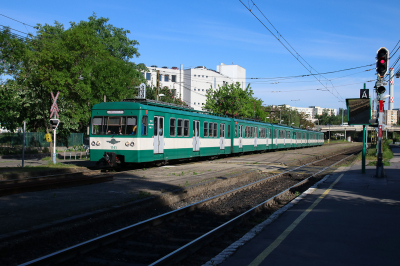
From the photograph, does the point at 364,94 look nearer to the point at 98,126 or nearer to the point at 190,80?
the point at 98,126

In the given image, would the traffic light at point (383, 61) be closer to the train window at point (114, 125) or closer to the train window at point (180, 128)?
the train window at point (180, 128)

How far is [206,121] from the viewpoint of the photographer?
22.8 meters

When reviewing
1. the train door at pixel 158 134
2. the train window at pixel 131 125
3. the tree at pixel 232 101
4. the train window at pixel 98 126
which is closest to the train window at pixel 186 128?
the train door at pixel 158 134

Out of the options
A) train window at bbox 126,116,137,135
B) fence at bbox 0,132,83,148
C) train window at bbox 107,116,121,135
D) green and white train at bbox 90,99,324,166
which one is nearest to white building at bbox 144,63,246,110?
fence at bbox 0,132,83,148

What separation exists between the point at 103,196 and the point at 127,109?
6.71 metres

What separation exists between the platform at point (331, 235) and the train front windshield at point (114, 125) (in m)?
8.48

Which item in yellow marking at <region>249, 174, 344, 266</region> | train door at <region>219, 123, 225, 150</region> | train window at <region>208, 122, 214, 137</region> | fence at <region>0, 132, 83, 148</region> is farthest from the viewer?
fence at <region>0, 132, 83, 148</region>

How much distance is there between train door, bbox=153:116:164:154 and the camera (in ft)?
55.5

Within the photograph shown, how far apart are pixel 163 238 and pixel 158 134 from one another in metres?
10.8

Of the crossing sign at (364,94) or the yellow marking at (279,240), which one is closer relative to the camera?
the yellow marking at (279,240)

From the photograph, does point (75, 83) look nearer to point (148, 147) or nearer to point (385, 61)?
point (148, 147)

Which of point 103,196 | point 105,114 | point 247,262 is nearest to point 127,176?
point 105,114

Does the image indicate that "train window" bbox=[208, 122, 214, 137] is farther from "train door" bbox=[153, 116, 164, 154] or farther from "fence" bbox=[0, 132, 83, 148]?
"fence" bbox=[0, 132, 83, 148]

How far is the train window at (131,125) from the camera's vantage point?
621 inches
